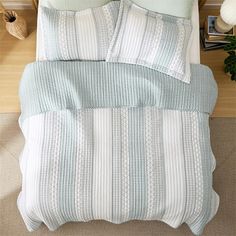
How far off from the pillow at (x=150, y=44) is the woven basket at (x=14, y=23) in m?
0.80

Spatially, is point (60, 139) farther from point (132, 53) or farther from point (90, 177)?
point (132, 53)

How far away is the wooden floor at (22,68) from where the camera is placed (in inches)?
86.2

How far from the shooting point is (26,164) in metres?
1.65

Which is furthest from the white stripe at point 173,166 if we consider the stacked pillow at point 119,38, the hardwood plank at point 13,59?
the hardwood plank at point 13,59

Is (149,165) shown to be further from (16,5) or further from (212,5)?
(16,5)

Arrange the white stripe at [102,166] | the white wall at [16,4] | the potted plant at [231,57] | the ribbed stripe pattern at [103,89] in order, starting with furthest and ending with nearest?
1. the white wall at [16,4]
2. the potted plant at [231,57]
3. the ribbed stripe pattern at [103,89]
4. the white stripe at [102,166]

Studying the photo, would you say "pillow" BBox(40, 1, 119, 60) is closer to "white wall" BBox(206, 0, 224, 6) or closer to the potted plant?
the potted plant

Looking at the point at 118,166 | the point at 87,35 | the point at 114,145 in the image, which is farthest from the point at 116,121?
the point at 87,35

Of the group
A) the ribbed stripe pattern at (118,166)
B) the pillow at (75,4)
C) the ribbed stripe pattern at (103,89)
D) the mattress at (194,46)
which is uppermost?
the pillow at (75,4)

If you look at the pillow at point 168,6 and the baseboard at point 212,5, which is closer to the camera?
the pillow at point 168,6

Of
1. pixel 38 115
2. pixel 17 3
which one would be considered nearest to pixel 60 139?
pixel 38 115

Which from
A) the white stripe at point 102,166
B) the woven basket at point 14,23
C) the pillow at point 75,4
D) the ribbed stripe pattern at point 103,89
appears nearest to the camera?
the white stripe at point 102,166

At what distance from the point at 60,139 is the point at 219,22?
1.26 meters

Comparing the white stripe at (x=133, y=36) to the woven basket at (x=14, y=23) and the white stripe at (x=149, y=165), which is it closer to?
the white stripe at (x=149, y=165)
